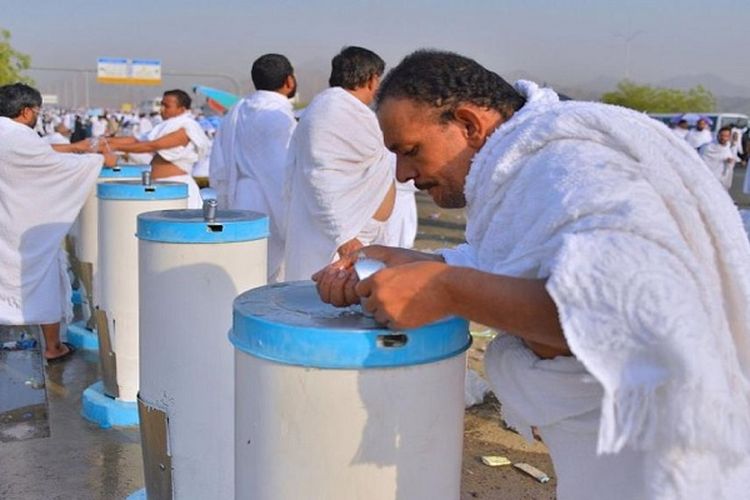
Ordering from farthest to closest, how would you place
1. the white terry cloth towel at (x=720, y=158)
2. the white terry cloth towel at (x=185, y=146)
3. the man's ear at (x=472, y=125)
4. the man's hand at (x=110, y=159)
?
the white terry cloth towel at (x=720, y=158), the man's hand at (x=110, y=159), the white terry cloth towel at (x=185, y=146), the man's ear at (x=472, y=125)

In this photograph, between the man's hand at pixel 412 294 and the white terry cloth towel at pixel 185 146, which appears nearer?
the man's hand at pixel 412 294

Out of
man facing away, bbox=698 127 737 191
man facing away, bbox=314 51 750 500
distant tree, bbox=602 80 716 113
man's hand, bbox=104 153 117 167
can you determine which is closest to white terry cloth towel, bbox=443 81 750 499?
man facing away, bbox=314 51 750 500

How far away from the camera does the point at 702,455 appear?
134 centimetres

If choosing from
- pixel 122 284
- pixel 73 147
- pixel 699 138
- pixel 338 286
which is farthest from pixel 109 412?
pixel 699 138

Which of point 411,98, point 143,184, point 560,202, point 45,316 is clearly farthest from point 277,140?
point 560,202

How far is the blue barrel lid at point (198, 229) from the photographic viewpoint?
284 cm

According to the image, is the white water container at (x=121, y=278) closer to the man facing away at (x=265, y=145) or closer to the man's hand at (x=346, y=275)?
the man facing away at (x=265, y=145)

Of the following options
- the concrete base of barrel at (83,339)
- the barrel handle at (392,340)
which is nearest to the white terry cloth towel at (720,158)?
the concrete base of barrel at (83,339)

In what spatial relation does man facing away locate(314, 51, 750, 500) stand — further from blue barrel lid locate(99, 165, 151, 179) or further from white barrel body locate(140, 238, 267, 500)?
blue barrel lid locate(99, 165, 151, 179)

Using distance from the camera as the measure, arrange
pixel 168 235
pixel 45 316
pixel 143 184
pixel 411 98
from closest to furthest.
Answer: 1. pixel 411 98
2. pixel 168 235
3. pixel 143 184
4. pixel 45 316

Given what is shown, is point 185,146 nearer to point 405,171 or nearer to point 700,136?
point 405,171

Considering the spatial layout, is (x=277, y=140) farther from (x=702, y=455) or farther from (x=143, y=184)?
(x=702, y=455)

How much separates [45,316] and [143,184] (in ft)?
4.46

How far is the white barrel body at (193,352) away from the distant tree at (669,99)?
52120 millimetres
